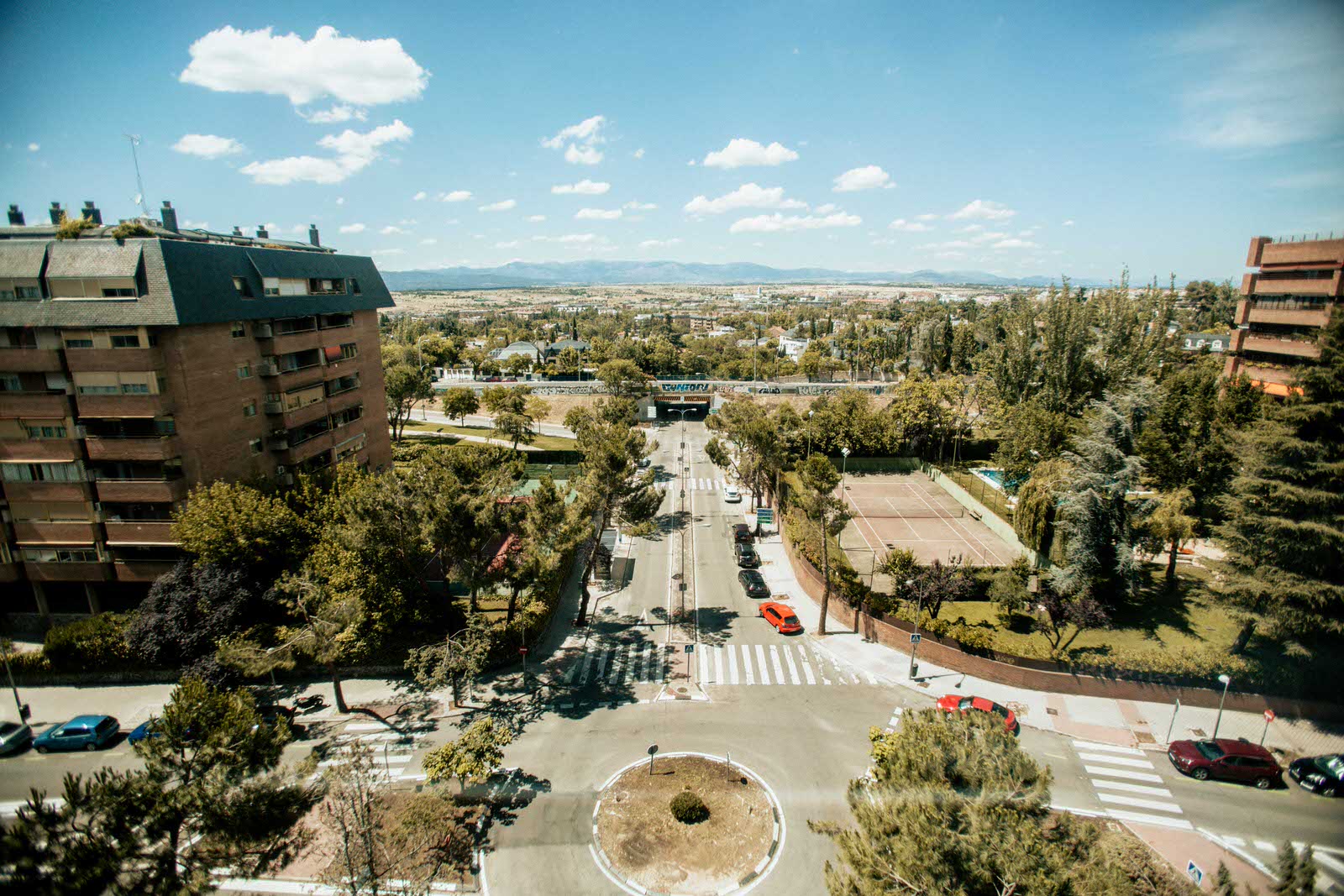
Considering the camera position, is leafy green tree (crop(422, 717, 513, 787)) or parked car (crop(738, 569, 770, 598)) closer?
leafy green tree (crop(422, 717, 513, 787))

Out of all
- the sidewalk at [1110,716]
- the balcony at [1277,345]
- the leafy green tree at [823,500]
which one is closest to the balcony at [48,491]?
the leafy green tree at [823,500]

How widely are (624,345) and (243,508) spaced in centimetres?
10277

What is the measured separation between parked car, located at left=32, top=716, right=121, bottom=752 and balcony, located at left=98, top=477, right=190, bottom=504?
10.3 meters

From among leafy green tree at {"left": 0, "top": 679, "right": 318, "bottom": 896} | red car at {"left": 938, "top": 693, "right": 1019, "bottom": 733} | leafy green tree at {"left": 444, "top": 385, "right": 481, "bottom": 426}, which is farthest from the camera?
leafy green tree at {"left": 444, "top": 385, "right": 481, "bottom": 426}

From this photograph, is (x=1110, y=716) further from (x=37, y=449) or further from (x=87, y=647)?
(x=37, y=449)

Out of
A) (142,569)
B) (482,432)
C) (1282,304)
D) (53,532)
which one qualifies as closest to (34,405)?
(53,532)

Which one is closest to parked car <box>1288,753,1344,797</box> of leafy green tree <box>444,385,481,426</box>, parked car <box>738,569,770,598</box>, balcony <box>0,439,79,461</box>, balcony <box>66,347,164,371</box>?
parked car <box>738,569,770,598</box>

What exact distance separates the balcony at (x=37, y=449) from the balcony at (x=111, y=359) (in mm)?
3859

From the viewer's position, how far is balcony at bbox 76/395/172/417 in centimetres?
2980

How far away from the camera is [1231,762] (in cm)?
2312

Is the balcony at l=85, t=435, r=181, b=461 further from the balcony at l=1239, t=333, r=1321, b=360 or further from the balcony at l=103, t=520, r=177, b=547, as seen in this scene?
the balcony at l=1239, t=333, r=1321, b=360

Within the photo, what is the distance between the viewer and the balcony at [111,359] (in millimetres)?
29391

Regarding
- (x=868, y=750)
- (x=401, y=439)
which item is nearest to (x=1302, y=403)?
(x=868, y=750)

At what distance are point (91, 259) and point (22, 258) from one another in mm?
3149
